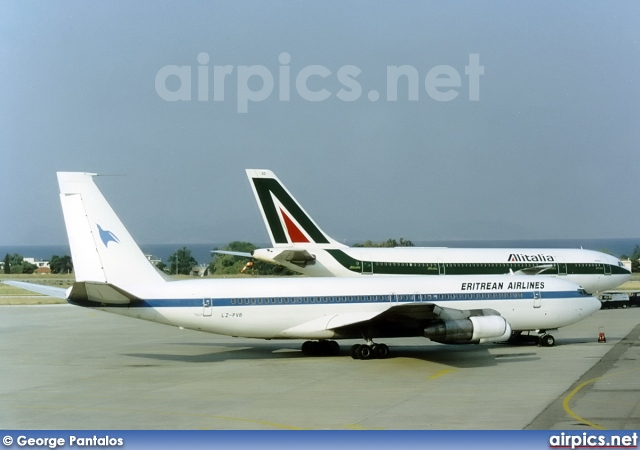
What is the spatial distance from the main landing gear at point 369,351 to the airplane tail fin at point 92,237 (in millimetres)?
9613

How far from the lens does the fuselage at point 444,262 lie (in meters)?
51.0

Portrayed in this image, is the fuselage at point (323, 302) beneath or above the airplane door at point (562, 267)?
beneath

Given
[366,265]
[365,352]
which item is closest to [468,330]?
[365,352]

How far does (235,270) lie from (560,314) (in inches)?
3504

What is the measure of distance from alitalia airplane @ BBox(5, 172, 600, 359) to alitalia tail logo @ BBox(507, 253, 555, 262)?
14270 mm

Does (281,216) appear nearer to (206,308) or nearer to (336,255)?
(336,255)

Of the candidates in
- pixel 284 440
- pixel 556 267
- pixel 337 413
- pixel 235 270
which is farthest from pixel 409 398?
pixel 235 270

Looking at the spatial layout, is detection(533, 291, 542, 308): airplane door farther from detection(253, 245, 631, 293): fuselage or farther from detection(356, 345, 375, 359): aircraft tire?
detection(253, 245, 631, 293): fuselage

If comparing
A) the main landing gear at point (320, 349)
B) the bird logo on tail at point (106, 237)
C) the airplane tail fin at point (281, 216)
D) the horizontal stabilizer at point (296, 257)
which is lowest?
the main landing gear at point (320, 349)

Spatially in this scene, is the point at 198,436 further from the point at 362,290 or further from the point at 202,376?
the point at 362,290

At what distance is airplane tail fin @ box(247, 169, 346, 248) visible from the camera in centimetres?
5184

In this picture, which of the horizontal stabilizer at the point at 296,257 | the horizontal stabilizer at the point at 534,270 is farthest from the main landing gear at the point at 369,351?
the horizontal stabilizer at the point at 534,270

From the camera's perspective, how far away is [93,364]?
35.1 meters

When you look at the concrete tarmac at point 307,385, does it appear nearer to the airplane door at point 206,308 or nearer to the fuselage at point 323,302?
the fuselage at point 323,302
